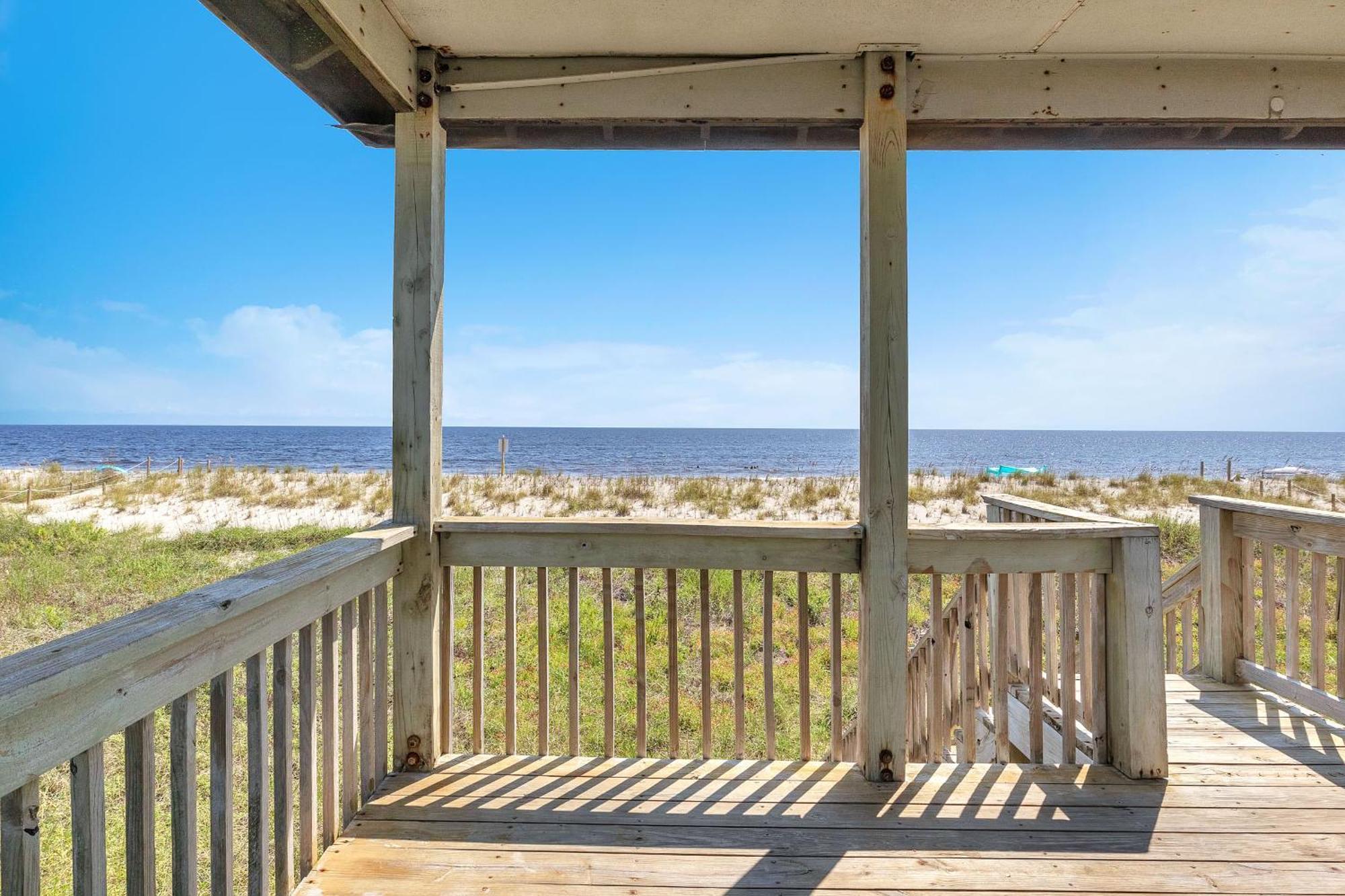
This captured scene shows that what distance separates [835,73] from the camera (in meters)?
2.01

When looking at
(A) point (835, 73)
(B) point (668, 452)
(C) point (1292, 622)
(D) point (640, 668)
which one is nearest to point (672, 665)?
(D) point (640, 668)

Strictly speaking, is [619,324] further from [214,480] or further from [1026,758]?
[1026,758]

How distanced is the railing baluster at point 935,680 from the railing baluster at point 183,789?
2236 mm

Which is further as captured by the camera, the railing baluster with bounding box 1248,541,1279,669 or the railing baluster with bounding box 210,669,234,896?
the railing baluster with bounding box 1248,541,1279,669

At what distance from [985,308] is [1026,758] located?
33176mm

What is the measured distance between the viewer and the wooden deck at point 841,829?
1.49m

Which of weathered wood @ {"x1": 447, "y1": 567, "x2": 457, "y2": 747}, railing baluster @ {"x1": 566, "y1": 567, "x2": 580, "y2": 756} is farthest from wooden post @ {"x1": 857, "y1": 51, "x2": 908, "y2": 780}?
weathered wood @ {"x1": 447, "y1": 567, "x2": 457, "y2": 747}

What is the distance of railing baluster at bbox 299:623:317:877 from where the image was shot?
1523 millimetres

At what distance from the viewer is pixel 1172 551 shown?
712 centimetres

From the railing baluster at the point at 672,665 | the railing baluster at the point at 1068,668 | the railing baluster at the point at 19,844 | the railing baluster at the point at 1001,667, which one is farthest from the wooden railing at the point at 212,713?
the railing baluster at the point at 1068,668

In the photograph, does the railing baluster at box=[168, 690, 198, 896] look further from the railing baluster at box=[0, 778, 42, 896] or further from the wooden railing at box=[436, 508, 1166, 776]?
the wooden railing at box=[436, 508, 1166, 776]

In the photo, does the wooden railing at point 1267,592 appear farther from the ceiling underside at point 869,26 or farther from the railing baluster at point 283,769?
the railing baluster at point 283,769

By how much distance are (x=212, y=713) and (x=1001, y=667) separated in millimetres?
2362

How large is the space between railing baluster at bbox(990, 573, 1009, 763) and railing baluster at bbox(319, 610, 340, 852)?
2173 millimetres
